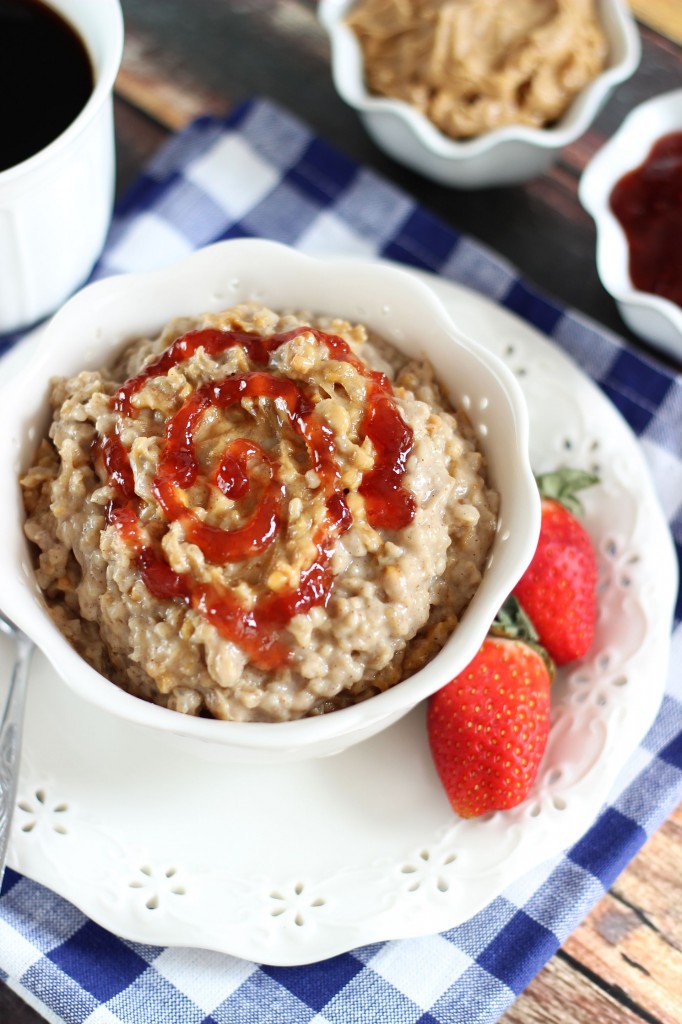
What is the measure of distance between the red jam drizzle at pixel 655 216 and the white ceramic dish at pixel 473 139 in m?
0.23

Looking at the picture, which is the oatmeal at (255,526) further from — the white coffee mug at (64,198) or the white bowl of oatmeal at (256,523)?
the white coffee mug at (64,198)

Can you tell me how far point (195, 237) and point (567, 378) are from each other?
4.07 ft

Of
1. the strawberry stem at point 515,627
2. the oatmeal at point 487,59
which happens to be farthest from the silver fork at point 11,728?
the oatmeal at point 487,59

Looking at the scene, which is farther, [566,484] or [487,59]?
[487,59]

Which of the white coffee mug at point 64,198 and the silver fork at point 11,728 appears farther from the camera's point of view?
the white coffee mug at point 64,198

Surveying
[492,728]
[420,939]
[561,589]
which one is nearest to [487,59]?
[561,589]

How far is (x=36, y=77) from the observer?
302 cm

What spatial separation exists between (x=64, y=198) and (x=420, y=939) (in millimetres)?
2017

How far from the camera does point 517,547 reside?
2480 millimetres

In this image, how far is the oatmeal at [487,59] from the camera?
3512mm

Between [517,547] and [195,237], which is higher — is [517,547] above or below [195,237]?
above

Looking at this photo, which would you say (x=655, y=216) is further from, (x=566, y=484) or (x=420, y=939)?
(x=420, y=939)

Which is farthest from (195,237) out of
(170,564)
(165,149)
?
(170,564)

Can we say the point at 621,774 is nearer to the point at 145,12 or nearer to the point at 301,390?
the point at 301,390
